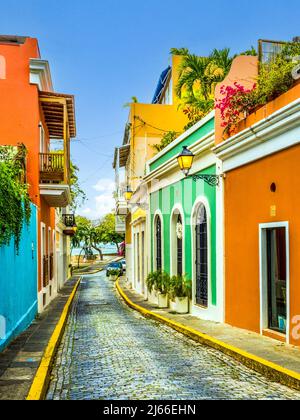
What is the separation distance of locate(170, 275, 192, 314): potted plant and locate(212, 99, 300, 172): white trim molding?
4618 mm

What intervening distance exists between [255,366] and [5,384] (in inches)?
135

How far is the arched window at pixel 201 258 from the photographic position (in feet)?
47.3

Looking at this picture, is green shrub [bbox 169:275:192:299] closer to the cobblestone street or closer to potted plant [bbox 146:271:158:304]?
potted plant [bbox 146:271:158:304]

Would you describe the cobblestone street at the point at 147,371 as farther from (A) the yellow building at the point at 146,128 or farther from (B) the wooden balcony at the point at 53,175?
(A) the yellow building at the point at 146,128

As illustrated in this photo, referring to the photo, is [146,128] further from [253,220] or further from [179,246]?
[253,220]

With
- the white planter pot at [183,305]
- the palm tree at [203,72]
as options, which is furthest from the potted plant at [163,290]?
the palm tree at [203,72]

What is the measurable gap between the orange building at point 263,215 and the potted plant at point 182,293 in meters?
3.43

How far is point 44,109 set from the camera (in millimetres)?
18891

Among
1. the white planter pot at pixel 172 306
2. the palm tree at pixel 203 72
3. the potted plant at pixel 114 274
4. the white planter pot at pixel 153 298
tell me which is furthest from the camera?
the potted plant at pixel 114 274

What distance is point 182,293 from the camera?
53.0ft

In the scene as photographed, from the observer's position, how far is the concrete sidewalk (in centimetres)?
656

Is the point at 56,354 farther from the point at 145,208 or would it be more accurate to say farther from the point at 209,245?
the point at 145,208

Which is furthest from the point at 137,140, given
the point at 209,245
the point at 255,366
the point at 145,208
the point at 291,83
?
the point at 255,366

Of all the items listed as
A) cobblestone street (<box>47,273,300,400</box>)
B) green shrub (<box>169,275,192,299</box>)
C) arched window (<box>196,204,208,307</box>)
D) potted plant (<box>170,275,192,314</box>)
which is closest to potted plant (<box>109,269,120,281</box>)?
green shrub (<box>169,275,192,299</box>)
